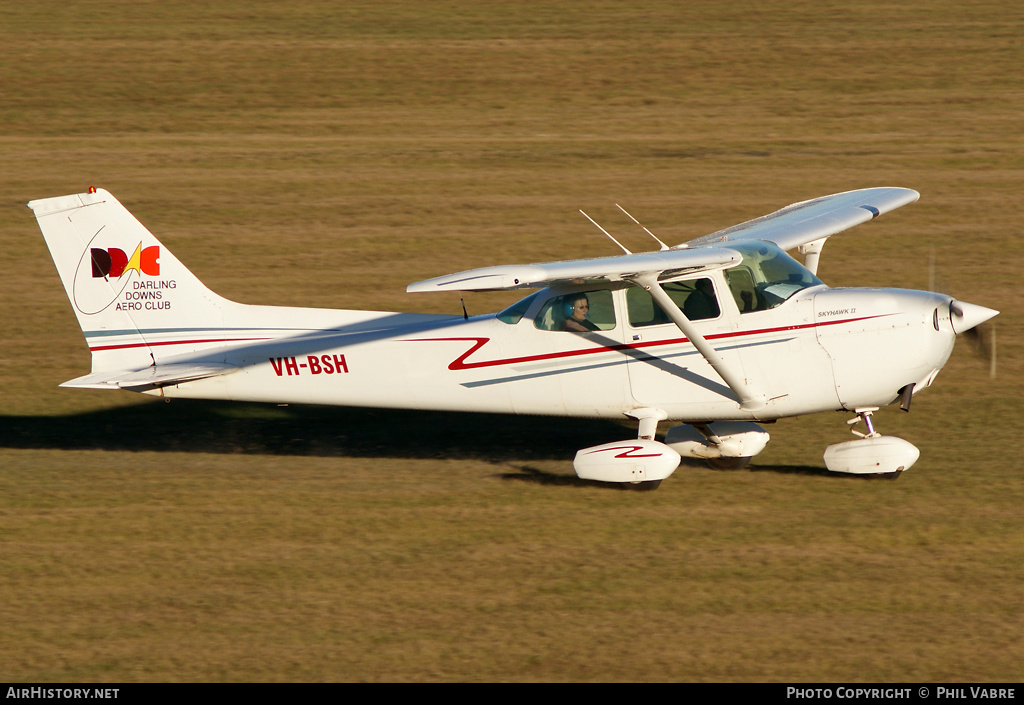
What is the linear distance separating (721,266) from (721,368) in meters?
0.89

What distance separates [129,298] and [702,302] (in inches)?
206

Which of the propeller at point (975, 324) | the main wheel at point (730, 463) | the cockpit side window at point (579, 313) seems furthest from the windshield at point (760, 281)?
the main wheel at point (730, 463)

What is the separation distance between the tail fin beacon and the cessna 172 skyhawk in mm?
13

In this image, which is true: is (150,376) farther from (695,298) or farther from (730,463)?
(730,463)

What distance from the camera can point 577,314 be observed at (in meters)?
10.0

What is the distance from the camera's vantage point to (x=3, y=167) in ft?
70.8

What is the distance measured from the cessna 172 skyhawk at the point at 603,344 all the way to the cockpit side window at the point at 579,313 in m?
0.01

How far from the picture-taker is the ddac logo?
10633 millimetres

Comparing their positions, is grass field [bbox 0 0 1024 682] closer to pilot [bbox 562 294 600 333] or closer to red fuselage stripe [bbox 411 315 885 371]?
red fuselage stripe [bbox 411 315 885 371]

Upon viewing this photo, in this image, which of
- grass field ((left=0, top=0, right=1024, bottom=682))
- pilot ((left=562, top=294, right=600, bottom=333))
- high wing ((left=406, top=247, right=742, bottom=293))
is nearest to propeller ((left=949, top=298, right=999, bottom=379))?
grass field ((left=0, top=0, right=1024, bottom=682))

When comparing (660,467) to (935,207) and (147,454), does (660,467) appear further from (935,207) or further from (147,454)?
(935,207)

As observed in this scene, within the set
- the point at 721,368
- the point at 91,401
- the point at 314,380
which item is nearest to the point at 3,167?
the point at 91,401

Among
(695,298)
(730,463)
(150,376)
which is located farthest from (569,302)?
(150,376)

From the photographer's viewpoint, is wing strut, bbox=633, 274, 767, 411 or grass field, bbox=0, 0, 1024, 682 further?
wing strut, bbox=633, 274, 767, 411
